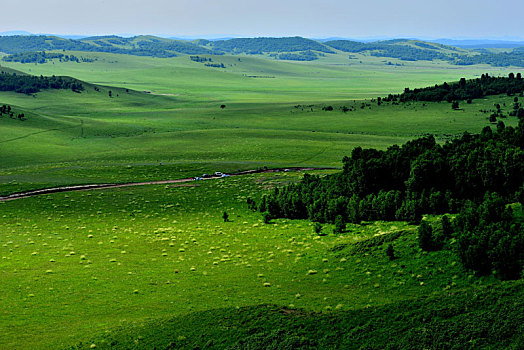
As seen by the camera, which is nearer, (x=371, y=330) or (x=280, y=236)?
(x=371, y=330)

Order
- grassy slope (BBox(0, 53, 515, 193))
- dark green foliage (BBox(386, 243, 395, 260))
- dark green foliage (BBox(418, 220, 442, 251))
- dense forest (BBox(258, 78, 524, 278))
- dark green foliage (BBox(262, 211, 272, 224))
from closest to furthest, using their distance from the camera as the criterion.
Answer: dense forest (BBox(258, 78, 524, 278)) < dark green foliage (BBox(418, 220, 442, 251)) < dark green foliage (BBox(386, 243, 395, 260)) < dark green foliage (BBox(262, 211, 272, 224)) < grassy slope (BBox(0, 53, 515, 193))

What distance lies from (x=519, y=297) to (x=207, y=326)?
64.1 ft

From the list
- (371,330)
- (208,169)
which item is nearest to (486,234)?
(371,330)

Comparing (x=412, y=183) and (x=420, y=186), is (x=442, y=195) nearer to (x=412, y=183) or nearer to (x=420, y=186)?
(x=420, y=186)

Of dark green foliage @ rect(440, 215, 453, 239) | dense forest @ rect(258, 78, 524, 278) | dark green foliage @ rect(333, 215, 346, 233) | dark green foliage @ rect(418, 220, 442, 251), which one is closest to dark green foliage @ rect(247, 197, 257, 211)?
dense forest @ rect(258, 78, 524, 278)

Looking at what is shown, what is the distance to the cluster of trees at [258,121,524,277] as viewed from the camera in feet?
178

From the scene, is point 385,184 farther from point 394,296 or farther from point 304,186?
point 394,296

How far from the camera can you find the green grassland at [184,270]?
36906 millimetres

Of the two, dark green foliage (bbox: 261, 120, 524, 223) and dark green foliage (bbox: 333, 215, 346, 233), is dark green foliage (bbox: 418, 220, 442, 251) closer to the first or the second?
dark green foliage (bbox: 261, 120, 524, 223)

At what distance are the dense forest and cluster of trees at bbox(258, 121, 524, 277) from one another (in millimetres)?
87

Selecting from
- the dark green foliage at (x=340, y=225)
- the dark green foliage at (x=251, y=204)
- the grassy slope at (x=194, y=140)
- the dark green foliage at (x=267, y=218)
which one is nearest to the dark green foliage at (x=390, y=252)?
the dark green foliage at (x=340, y=225)

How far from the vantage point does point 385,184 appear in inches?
2603

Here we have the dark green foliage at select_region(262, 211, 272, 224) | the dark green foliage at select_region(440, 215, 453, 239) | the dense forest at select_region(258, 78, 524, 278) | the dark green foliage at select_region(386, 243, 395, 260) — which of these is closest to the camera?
the dense forest at select_region(258, 78, 524, 278)

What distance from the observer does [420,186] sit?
60844 mm
